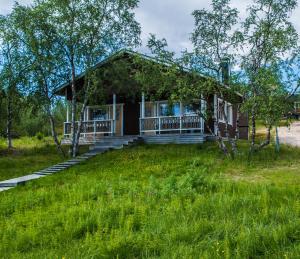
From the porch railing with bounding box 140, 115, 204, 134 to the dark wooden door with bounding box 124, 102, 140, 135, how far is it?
2.11 m

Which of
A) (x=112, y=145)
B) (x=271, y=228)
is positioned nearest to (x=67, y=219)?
(x=271, y=228)

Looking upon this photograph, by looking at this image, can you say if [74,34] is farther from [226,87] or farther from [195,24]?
[226,87]

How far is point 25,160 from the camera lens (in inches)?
793

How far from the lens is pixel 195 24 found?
56.6 feet

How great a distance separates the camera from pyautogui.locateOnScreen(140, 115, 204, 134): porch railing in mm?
21469

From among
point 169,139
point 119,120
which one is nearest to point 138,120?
point 119,120

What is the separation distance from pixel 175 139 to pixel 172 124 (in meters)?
1.14

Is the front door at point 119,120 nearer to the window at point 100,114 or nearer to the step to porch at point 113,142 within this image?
the window at point 100,114

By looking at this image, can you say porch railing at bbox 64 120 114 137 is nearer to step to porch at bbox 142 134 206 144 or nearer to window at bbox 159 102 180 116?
step to porch at bbox 142 134 206 144

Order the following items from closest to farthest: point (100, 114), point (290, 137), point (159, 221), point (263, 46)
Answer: point (159, 221) < point (263, 46) < point (100, 114) < point (290, 137)

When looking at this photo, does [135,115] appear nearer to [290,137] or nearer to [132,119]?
[132,119]

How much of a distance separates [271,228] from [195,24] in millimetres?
13057

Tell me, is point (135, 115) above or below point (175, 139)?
above

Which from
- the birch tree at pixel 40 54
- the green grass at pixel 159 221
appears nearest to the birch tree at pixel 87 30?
the birch tree at pixel 40 54
